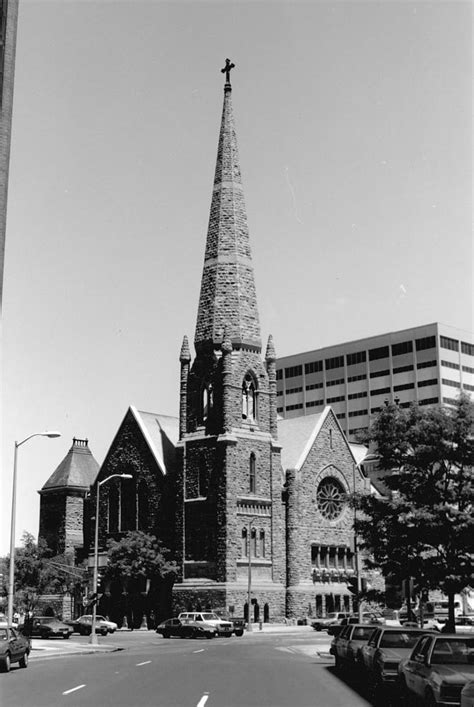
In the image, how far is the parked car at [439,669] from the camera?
1555 centimetres

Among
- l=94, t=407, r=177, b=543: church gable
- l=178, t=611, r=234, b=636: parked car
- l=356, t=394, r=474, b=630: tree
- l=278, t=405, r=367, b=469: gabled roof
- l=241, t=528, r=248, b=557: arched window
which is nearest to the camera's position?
l=356, t=394, r=474, b=630: tree

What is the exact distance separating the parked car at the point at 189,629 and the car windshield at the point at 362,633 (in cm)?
2925

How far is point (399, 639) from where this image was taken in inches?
878

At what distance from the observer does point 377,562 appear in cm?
3319

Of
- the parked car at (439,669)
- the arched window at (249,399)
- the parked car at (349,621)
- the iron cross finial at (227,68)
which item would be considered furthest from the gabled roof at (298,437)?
the parked car at (439,669)

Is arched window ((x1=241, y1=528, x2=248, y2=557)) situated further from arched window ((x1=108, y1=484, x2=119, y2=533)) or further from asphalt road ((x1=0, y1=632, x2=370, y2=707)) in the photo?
asphalt road ((x1=0, y1=632, x2=370, y2=707))

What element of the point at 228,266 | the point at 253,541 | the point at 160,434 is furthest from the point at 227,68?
the point at 253,541

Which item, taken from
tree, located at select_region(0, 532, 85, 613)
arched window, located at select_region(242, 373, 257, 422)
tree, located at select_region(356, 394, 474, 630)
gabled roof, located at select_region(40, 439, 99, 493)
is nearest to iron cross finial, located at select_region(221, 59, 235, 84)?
arched window, located at select_region(242, 373, 257, 422)

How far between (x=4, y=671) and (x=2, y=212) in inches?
512

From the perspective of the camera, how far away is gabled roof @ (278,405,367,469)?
7525cm

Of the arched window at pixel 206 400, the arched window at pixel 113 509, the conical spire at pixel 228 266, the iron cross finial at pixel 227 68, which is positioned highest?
the iron cross finial at pixel 227 68

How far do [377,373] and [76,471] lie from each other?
61.1m

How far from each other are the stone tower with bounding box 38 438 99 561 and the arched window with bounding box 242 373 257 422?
1933 cm

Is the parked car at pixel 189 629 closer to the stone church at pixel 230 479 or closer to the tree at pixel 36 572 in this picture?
the stone church at pixel 230 479
